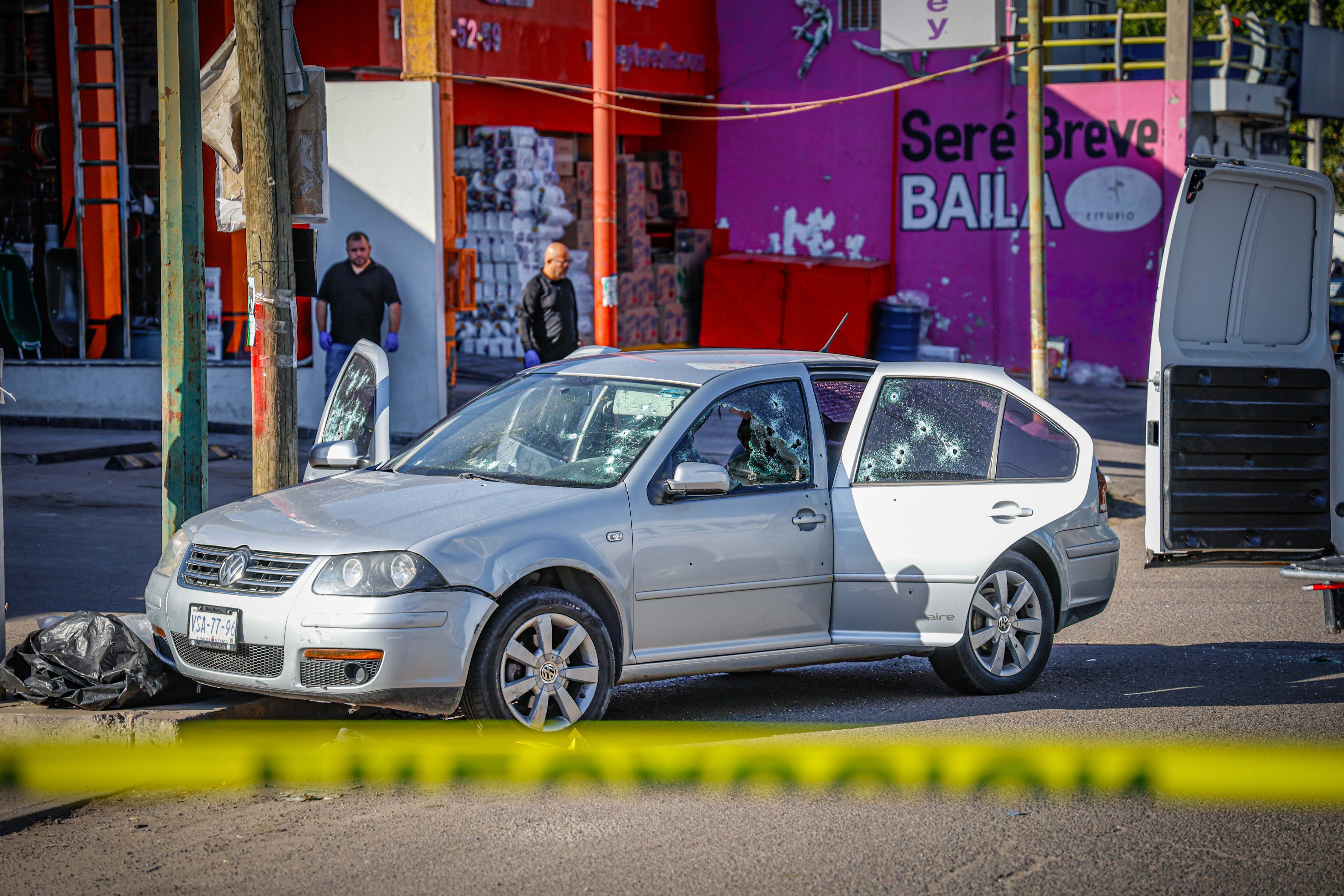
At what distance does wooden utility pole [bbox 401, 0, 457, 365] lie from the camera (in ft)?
51.4

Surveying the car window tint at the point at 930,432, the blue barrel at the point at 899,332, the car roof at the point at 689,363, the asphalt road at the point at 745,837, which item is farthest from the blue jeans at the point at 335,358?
the blue barrel at the point at 899,332

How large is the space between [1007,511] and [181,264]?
14.2 ft

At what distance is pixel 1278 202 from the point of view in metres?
8.02

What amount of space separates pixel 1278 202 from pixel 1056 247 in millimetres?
17225

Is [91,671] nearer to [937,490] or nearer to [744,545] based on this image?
[744,545]

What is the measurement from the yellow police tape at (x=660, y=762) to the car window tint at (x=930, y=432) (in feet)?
4.61

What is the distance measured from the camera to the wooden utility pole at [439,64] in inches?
617

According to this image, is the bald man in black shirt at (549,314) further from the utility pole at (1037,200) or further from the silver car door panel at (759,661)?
the silver car door panel at (759,661)

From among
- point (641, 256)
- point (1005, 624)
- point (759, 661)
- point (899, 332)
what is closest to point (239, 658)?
Answer: point (759, 661)

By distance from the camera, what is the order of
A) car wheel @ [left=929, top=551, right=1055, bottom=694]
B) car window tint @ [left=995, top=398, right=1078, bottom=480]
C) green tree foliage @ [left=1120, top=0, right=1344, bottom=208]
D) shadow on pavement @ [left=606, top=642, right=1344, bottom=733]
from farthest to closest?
green tree foliage @ [left=1120, top=0, right=1344, bottom=208]
car window tint @ [left=995, top=398, right=1078, bottom=480]
car wheel @ [left=929, top=551, right=1055, bottom=694]
shadow on pavement @ [left=606, top=642, right=1344, bottom=733]

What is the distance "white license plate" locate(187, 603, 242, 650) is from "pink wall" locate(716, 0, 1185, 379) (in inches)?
796

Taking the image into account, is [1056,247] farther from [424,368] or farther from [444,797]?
[444,797]

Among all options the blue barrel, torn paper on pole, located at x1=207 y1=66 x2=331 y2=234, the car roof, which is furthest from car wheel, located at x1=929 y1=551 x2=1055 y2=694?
the blue barrel

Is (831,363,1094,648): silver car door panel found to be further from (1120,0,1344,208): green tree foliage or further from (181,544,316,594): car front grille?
(1120,0,1344,208): green tree foliage
